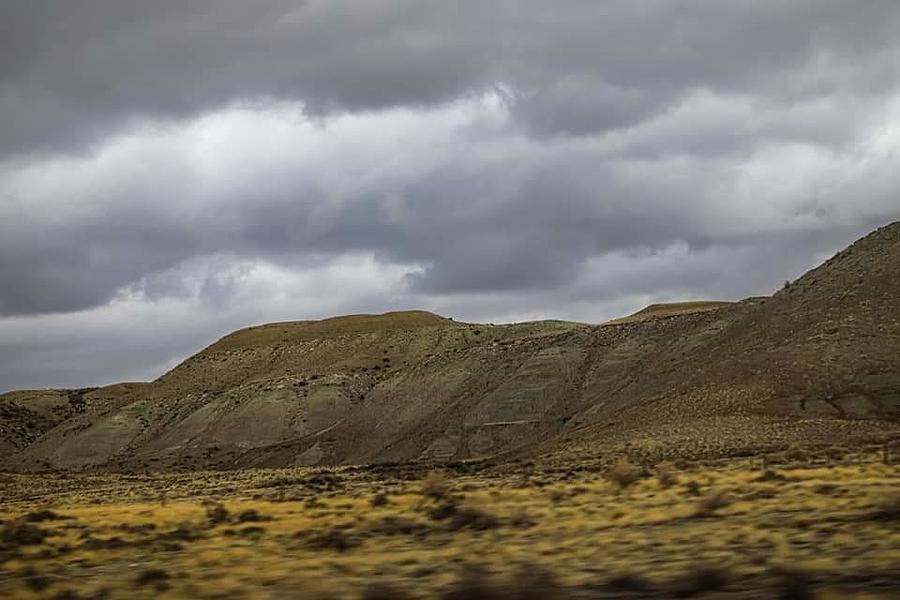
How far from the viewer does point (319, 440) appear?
8600 centimetres

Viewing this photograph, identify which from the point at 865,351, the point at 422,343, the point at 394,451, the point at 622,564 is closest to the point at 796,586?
the point at 622,564

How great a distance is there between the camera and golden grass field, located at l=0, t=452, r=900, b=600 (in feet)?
36.4

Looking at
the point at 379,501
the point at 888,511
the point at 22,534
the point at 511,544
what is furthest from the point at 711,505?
the point at 22,534

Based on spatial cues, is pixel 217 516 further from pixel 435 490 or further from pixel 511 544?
pixel 511 544

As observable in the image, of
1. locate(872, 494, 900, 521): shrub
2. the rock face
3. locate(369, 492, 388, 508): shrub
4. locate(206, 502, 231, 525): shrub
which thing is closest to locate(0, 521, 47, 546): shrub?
locate(206, 502, 231, 525): shrub

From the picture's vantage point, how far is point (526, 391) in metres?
78.2

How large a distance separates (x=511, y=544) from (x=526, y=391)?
63.0 metres

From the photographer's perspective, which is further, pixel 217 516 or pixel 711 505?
pixel 217 516

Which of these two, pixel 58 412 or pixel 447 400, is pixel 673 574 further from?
pixel 58 412

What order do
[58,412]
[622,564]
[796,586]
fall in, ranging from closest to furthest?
[796,586] → [622,564] → [58,412]

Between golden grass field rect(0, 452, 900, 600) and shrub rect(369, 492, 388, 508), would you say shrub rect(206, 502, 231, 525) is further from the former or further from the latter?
shrub rect(369, 492, 388, 508)

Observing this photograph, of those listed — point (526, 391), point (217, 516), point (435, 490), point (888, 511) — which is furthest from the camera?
point (526, 391)

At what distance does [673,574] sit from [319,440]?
7628cm

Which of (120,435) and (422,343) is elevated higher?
(422,343)
